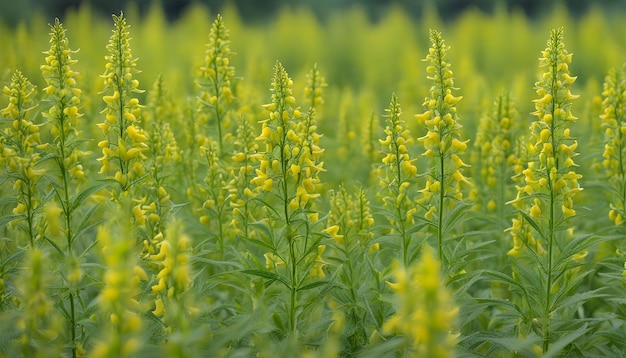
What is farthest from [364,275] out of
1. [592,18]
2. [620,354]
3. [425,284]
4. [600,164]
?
[592,18]

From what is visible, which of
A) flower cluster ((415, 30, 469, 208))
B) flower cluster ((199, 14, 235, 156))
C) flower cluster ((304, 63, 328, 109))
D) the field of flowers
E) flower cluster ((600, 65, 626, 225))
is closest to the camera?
the field of flowers

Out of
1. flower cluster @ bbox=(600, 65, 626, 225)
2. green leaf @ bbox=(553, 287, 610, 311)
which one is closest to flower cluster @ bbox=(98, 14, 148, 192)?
green leaf @ bbox=(553, 287, 610, 311)

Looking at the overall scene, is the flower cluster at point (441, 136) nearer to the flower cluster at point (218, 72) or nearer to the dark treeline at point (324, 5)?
the flower cluster at point (218, 72)

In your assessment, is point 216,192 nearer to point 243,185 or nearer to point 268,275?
point 243,185

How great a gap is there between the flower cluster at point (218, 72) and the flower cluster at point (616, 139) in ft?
6.18

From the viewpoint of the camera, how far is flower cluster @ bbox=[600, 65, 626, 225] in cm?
350

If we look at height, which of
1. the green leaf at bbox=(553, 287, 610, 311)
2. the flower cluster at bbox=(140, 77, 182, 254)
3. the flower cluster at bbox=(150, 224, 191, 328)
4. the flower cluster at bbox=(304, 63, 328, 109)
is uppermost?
the flower cluster at bbox=(304, 63, 328, 109)

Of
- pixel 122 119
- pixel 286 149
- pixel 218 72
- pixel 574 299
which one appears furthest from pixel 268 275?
pixel 218 72

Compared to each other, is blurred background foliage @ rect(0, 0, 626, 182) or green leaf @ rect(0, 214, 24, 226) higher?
blurred background foliage @ rect(0, 0, 626, 182)

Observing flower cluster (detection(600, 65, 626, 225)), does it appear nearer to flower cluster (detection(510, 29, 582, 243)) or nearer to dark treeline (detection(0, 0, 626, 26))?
flower cluster (detection(510, 29, 582, 243))

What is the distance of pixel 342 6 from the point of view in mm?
18422

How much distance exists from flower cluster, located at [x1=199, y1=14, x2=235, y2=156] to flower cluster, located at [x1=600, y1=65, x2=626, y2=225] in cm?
188

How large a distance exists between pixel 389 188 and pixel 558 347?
40.0 inches

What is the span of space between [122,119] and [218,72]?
1.00 m
